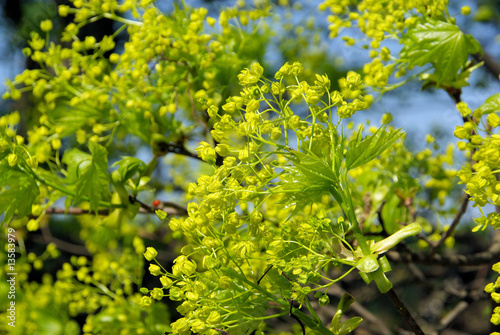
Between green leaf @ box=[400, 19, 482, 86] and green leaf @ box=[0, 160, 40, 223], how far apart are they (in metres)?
0.75

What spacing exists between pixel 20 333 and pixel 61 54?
3.71 feet

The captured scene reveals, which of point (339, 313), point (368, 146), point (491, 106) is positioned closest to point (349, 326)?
point (339, 313)

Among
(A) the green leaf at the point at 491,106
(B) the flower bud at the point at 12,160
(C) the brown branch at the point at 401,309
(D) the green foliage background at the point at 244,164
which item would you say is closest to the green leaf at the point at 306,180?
(D) the green foliage background at the point at 244,164

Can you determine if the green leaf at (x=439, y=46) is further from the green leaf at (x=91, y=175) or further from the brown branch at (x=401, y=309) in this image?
the green leaf at (x=91, y=175)

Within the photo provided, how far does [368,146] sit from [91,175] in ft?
1.73

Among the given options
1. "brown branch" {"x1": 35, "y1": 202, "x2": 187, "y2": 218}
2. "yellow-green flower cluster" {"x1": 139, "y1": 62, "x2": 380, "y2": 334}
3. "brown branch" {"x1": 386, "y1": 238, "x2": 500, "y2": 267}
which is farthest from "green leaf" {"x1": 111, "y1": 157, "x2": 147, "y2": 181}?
"brown branch" {"x1": 386, "y1": 238, "x2": 500, "y2": 267}

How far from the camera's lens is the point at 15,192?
85 cm

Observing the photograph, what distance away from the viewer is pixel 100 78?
117 cm

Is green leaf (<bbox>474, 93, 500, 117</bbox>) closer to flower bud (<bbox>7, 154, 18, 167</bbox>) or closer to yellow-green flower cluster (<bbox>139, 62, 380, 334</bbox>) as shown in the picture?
yellow-green flower cluster (<bbox>139, 62, 380, 334</bbox>)

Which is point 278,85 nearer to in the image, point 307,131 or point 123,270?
point 307,131

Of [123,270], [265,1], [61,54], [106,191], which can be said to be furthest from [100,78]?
[123,270]

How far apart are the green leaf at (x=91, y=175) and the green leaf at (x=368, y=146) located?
493mm

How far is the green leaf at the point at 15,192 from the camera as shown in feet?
2.71

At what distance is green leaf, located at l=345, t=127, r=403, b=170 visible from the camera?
0.64 meters
